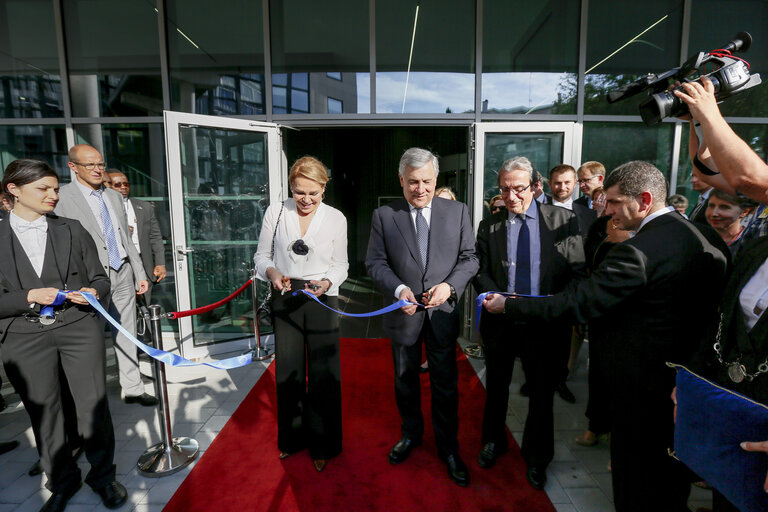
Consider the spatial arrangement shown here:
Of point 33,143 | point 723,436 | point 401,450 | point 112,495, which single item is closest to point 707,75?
point 723,436

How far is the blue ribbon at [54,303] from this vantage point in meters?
1.99

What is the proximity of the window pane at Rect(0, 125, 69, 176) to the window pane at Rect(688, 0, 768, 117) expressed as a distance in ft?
24.5

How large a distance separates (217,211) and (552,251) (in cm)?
353

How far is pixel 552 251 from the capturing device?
235 cm

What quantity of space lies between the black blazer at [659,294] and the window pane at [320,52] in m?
3.65

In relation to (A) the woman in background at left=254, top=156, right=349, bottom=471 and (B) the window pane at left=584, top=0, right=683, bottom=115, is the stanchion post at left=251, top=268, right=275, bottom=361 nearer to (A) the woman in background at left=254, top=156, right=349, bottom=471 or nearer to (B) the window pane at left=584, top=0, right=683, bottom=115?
(A) the woman in background at left=254, top=156, right=349, bottom=471

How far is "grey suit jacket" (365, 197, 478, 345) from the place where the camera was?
7.77ft

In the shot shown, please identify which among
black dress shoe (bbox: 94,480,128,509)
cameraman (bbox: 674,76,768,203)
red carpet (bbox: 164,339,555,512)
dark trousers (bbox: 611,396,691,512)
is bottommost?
red carpet (bbox: 164,339,555,512)

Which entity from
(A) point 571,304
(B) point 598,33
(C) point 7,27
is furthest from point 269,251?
(C) point 7,27

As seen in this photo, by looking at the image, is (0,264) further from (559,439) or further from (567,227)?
(559,439)

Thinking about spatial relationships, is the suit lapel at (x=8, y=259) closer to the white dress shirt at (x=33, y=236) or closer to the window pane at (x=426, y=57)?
the white dress shirt at (x=33, y=236)

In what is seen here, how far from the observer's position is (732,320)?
4.61 feet

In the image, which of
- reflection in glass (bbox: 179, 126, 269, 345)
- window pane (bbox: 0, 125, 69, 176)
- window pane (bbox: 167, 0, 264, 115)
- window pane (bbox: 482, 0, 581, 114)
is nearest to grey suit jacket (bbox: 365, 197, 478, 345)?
reflection in glass (bbox: 179, 126, 269, 345)

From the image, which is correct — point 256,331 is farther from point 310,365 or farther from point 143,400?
point 310,365
